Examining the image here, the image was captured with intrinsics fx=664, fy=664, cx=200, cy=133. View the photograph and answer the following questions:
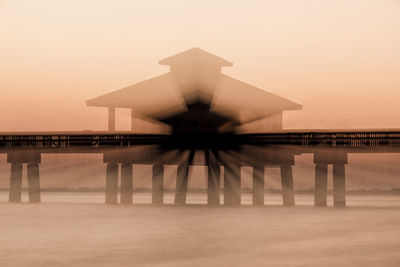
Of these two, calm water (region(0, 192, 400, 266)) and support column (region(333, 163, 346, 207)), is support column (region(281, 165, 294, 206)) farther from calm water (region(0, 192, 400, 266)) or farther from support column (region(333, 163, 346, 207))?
support column (region(333, 163, 346, 207))

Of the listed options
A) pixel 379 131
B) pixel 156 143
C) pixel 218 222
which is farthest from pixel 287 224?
pixel 156 143

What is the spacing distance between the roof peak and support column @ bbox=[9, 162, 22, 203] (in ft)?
23.3

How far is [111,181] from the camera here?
81.4 ft

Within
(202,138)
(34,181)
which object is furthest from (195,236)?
(34,181)

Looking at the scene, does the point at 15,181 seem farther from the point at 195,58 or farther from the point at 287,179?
the point at 287,179

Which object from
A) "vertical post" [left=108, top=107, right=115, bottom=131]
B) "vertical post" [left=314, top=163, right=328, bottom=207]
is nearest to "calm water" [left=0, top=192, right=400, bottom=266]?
"vertical post" [left=314, top=163, right=328, bottom=207]

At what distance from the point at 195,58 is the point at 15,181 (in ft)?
29.7

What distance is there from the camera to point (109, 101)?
22156mm

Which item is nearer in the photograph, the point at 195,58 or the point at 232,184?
the point at 195,58

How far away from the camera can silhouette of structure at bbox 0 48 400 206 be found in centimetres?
2172

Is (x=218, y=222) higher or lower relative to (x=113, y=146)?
lower

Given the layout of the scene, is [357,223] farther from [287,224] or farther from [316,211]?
[316,211]

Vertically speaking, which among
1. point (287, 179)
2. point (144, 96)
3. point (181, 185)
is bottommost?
point (181, 185)

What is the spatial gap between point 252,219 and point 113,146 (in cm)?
555
